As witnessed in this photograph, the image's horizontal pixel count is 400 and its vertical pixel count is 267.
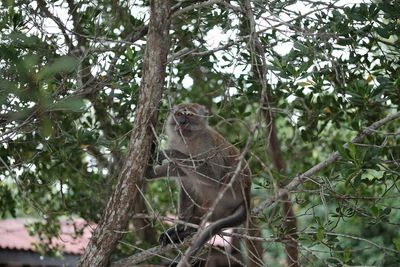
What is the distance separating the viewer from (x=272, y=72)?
17.6 ft

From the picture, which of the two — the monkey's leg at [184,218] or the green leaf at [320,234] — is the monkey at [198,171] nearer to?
the monkey's leg at [184,218]

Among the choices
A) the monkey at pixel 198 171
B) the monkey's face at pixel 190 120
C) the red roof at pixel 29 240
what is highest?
the monkey's face at pixel 190 120

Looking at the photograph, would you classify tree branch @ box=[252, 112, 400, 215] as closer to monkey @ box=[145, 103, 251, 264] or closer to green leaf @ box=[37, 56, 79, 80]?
monkey @ box=[145, 103, 251, 264]

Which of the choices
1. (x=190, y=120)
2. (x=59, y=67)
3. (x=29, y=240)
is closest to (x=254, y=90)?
(x=190, y=120)

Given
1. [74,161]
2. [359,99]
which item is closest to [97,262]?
[359,99]

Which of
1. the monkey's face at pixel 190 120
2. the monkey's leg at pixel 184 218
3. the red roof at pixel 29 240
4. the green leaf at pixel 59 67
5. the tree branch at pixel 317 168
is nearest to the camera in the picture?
the green leaf at pixel 59 67

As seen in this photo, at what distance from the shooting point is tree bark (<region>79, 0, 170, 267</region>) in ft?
15.9

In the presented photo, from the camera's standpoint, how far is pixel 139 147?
15.9ft

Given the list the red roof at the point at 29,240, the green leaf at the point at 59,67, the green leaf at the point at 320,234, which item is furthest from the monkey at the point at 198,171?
the green leaf at the point at 59,67

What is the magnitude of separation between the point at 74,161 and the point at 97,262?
323 cm

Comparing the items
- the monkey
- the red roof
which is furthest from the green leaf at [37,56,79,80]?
the red roof

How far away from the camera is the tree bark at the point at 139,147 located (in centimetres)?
486

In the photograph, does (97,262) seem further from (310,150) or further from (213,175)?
(310,150)

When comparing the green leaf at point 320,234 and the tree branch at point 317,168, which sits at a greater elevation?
the tree branch at point 317,168
